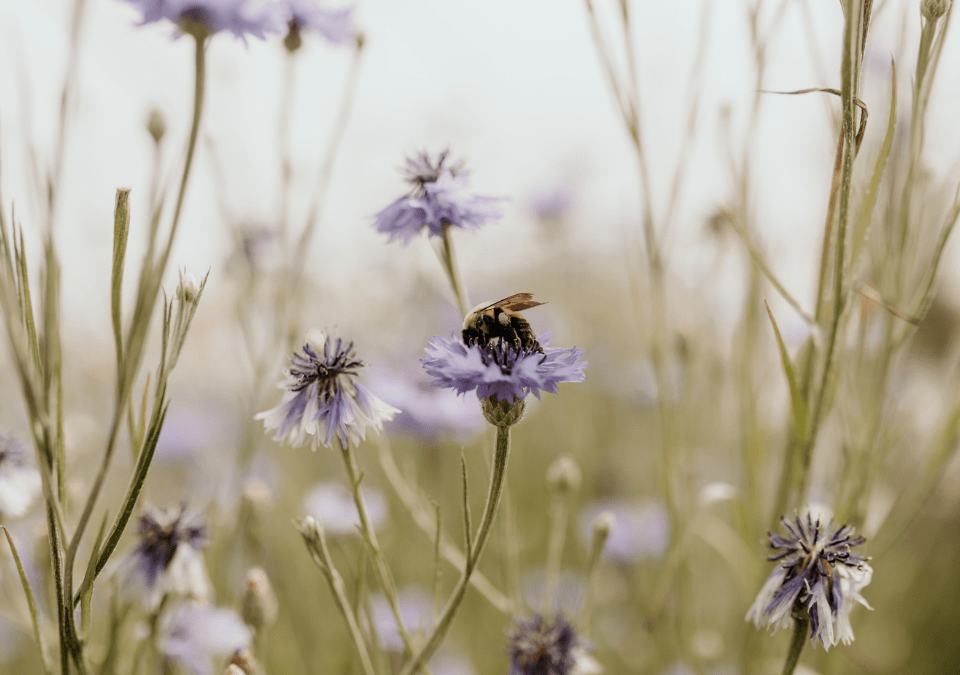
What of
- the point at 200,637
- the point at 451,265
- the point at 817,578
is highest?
the point at 451,265

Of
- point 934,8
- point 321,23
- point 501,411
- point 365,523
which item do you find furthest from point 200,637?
point 934,8

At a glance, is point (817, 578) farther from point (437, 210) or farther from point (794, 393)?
point (437, 210)

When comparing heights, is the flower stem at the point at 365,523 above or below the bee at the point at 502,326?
below

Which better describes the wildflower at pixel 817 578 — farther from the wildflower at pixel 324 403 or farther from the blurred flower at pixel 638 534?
the blurred flower at pixel 638 534

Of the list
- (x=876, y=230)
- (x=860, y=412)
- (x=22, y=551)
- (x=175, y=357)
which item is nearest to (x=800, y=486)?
(x=860, y=412)

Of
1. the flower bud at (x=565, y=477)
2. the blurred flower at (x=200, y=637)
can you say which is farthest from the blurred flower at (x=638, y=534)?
the blurred flower at (x=200, y=637)

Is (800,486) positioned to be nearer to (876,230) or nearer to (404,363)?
(876,230)

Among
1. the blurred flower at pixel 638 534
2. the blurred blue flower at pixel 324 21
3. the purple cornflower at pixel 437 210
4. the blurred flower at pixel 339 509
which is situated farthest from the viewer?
the blurred flower at pixel 638 534

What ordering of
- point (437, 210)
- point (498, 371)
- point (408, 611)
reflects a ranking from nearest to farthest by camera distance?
point (498, 371) → point (437, 210) → point (408, 611)
